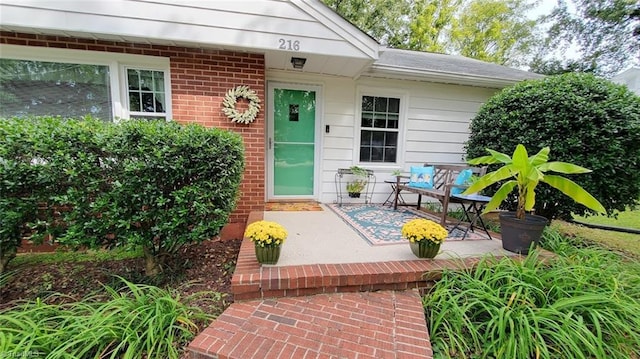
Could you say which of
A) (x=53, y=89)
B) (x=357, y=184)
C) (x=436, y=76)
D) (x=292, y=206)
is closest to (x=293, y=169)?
(x=292, y=206)

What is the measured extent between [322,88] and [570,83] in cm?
369

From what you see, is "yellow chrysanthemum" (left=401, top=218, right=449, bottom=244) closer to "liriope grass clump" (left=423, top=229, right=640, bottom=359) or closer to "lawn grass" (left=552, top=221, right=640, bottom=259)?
"liriope grass clump" (left=423, top=229, right=640, bottom=359)

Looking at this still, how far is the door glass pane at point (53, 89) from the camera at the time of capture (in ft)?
11.0

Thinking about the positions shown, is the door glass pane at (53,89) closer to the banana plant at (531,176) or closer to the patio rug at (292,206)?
the patio rug at (292,206)

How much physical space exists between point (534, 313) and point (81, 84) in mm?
5518

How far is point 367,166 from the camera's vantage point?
5.33 metres

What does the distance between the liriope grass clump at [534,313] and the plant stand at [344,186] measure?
303 cm

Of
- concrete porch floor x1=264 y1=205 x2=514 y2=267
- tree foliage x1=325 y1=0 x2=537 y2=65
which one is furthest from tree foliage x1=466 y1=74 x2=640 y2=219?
tree foliage x1=325 y1=0 x2=537 y2=65

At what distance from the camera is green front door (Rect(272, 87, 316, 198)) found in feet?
16.2

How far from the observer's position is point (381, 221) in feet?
13.1

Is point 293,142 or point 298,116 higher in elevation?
point 298,116

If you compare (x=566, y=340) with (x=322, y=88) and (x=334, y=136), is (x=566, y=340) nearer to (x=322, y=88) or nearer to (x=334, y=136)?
(x=334, y=136)

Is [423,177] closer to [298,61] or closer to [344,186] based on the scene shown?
[344,186]

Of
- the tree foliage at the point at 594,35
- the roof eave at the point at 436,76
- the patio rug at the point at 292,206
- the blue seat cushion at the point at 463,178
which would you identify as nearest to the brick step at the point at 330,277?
the blue seat cushion at the point at 463,178
